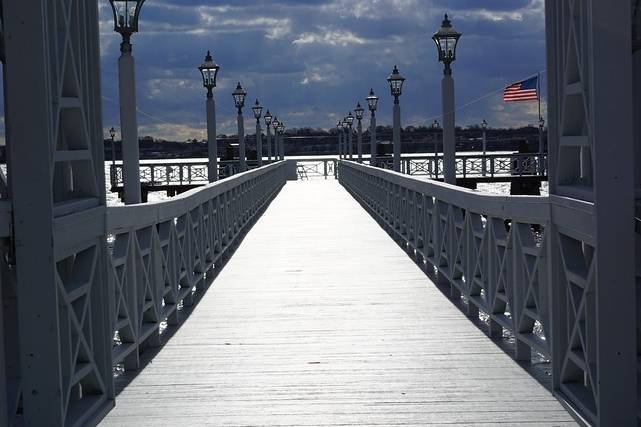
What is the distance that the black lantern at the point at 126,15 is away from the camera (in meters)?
9.62

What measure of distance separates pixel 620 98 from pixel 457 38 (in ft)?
30.7

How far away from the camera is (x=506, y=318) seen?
269 inches

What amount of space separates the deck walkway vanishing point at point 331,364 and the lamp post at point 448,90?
67.2 inches

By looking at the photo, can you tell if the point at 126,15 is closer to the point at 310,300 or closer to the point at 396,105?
the point at 310,300

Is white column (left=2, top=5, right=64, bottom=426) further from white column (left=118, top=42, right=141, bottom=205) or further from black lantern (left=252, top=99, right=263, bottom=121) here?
black lantern (left=252, top=99, right=263, bottom=121)

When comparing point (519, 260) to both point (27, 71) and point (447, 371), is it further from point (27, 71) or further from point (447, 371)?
point (27, 71)

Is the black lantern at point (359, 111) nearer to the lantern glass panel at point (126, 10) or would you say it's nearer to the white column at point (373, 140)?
the white column at point (373, 140)

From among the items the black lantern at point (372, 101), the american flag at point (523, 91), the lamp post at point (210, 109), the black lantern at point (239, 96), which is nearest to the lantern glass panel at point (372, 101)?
the black lantern at point (372, 101)

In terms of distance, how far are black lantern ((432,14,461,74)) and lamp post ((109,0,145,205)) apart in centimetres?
485

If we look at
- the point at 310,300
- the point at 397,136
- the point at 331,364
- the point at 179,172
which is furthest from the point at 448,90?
the point at 179,172

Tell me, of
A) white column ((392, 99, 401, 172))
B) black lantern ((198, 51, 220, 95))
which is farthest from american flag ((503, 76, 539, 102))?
black lantern ((198, 51, 220, 95))

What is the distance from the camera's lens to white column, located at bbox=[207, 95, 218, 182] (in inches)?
674

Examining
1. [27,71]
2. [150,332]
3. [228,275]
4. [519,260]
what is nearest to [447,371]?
[519,260]

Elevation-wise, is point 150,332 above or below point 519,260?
below
